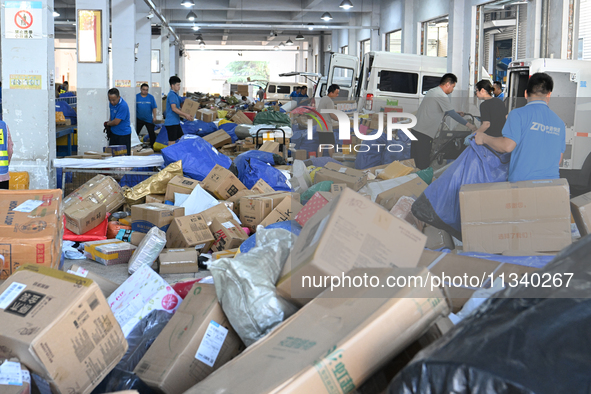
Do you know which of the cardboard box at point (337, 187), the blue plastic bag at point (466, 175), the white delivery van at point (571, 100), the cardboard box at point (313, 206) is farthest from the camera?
the white delivery van at point (571, 100)

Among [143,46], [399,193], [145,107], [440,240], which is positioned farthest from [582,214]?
[143,46]

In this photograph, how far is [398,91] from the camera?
1186cm

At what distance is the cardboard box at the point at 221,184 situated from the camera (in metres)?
5.69

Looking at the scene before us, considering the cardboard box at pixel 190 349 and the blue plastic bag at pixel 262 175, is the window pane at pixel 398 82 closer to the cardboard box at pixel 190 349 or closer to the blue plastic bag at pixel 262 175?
the blue plastic bag at pixel 262 175

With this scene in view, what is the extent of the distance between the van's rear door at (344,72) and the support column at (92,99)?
16.1 ft

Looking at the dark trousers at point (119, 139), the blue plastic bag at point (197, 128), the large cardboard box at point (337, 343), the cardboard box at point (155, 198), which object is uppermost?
the blue plastic bag at point (197, 128)

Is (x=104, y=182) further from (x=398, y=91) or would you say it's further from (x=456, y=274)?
(x=398, y=91)

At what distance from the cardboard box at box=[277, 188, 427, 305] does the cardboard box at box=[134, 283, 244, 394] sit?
0.28 meters

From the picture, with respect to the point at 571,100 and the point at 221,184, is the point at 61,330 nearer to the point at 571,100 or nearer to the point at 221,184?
the point at 221,184

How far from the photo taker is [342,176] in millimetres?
5281

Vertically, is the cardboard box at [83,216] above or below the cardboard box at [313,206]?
below

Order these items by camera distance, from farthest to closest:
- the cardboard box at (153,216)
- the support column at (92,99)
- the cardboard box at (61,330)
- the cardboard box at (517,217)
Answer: the support column at (92,99), the cardboard box at (153,216), the cardboard box at (517,217), the cardboard box at (61,330)

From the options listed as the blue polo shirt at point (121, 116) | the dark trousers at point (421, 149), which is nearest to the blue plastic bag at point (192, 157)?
the dark trousers at point (421, 149)

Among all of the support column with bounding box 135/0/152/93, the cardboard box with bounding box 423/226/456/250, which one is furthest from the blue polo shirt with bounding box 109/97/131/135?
the support column with bounding box 135/0/152/93
